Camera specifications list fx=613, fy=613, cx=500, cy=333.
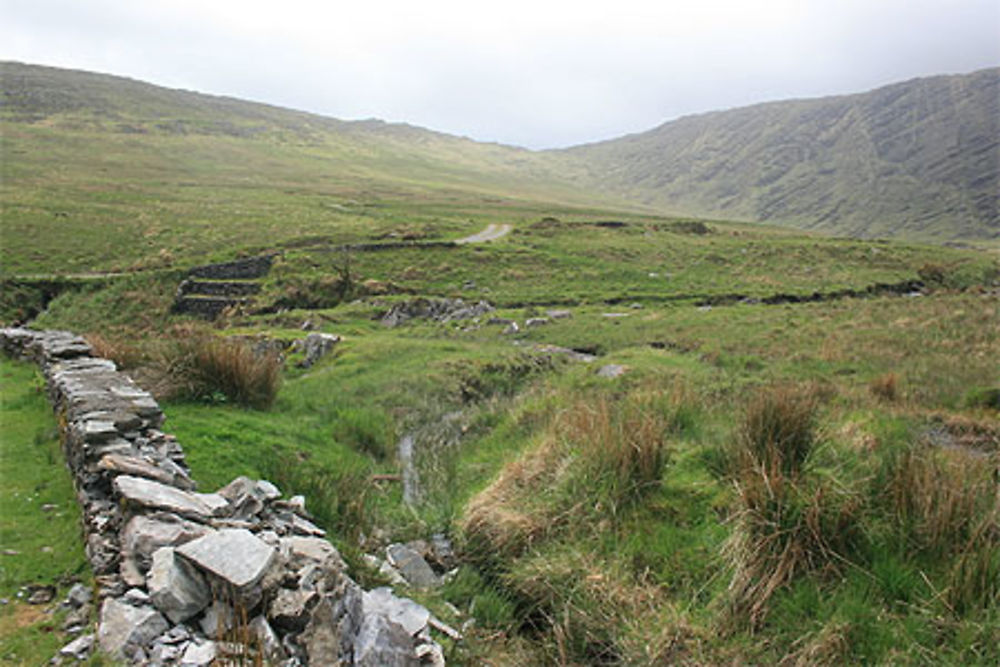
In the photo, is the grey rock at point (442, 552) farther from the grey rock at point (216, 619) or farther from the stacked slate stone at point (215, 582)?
the grey rock at point (216, 619)

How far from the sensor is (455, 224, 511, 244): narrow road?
5725cm

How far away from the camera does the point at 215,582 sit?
4.30 m

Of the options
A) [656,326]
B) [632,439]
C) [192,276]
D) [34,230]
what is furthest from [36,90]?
[632,439]

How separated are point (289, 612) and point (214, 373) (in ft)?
24.0

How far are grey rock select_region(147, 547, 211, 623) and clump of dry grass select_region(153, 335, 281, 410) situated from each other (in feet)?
20.9

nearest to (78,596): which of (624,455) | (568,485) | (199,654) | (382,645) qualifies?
(199,654)

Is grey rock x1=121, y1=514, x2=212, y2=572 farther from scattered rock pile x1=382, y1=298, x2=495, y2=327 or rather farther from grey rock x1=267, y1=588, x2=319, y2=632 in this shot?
scattered rock pile x1=382, y1=298, x2=495, y2=327

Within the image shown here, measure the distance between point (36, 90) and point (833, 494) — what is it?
749 ft

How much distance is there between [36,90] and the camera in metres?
175

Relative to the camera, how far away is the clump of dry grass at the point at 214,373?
33.6 ft

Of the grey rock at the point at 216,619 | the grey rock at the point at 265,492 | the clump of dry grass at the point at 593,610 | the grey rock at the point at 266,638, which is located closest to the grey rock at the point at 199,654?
the grey rock at the point at 216,619

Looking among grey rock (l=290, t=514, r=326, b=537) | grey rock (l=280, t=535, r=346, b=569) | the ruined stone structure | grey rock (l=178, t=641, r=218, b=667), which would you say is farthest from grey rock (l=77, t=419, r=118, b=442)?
the ruined stone structure

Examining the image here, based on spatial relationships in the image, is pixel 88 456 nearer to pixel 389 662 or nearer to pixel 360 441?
pixel 389 662

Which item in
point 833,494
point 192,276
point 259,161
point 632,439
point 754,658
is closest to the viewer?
point 754,658
